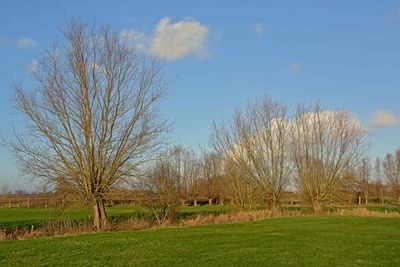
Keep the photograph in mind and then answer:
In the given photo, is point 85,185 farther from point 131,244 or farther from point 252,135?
point 252,135

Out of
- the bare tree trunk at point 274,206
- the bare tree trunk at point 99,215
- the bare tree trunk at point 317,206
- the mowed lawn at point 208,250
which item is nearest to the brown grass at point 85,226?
the bare tree trunk at point 99,215

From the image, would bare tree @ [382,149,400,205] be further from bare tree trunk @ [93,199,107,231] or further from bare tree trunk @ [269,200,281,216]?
bare tree trunk @ [93,199,107,231]

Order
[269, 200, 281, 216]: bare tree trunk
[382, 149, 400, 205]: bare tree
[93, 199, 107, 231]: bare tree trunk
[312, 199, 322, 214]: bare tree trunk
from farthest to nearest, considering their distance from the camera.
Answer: [382, 149, 400, 205]: bare tree → [312, 199, 322, 214]: bare tree trunk → [269, 200, 281, 216]: bare tree trunk → [93, 199, 107, 231]: bare tree trunk

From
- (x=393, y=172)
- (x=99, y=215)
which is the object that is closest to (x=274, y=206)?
(x=99, y=215)

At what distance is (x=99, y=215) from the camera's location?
21.2 m

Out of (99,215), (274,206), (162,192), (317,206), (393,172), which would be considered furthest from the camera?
(393,172)

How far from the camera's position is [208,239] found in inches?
648

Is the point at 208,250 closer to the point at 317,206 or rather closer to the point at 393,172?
the point at 317,206

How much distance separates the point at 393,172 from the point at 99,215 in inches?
2437

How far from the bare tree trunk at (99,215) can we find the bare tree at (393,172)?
57083 mm

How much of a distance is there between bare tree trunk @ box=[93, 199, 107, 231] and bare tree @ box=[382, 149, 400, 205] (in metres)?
57.1

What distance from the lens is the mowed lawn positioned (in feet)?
36.9

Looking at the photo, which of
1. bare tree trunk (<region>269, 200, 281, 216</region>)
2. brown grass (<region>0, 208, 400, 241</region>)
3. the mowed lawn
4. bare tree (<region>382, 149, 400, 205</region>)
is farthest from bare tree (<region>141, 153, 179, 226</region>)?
bare tree (<region>382, 149, 400, 205</region>)

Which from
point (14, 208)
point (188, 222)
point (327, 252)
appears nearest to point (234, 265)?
point (327, 252)
